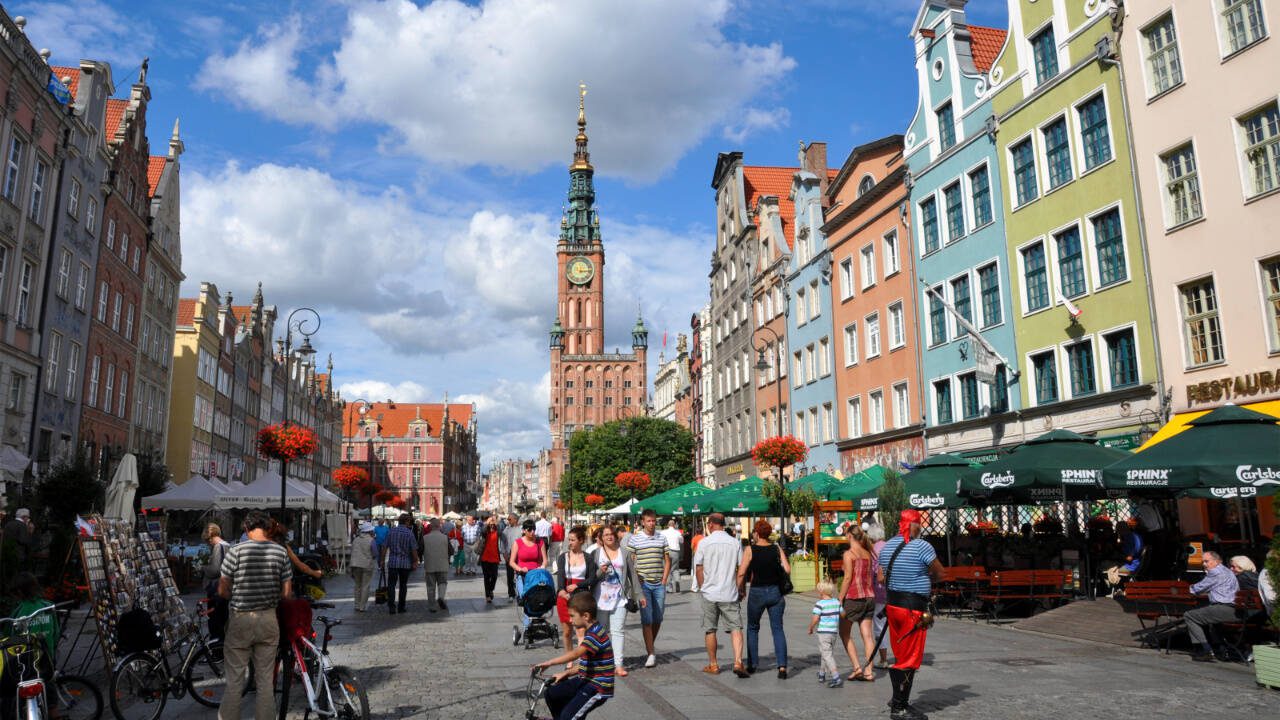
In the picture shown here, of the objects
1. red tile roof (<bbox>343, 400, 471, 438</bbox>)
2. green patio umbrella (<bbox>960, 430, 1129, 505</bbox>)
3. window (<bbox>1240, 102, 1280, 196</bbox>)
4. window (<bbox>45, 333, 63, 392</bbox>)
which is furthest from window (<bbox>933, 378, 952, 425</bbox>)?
red tile roof (<bbox>343, 400, 471, 438</bbox>)

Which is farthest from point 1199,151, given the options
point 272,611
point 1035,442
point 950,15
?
point 272,611

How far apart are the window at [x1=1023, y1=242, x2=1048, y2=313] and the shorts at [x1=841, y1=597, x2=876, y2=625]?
1644 cm

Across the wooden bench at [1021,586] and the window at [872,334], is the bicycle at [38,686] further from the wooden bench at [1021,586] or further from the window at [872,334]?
the window at [872,334]

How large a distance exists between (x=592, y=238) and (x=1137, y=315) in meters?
130

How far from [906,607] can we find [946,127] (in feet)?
79.9

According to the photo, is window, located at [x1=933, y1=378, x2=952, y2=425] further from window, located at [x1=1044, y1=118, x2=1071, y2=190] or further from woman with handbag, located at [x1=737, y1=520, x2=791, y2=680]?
woman with handbag, located at [x1=737, y1=520, x2=791, y2=680]

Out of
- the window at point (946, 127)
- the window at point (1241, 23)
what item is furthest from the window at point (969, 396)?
the window at point (1241, 23)

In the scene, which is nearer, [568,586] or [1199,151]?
[568,586]

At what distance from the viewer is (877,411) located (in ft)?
113

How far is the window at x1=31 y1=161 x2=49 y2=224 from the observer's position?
26.5 metres

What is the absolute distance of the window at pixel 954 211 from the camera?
2873 cm

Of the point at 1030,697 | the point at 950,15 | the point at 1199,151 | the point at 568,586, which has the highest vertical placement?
the point at 950,15

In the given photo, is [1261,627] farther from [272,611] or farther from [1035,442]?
[272,611]

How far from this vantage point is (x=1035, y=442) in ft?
59.2
